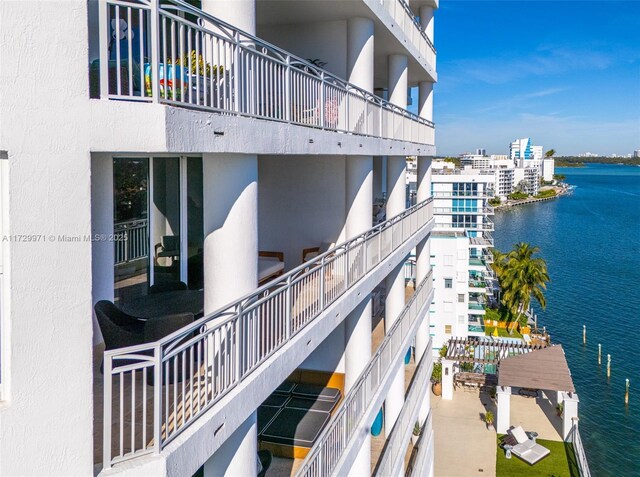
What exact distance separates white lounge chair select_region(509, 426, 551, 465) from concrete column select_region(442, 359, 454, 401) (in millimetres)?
5769

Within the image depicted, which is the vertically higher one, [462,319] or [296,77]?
[296,77]

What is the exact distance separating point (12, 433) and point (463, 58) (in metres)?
91.9

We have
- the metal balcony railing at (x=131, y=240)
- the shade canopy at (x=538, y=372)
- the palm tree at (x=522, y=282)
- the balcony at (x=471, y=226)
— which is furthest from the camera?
the balcony at (x=471, y=226)

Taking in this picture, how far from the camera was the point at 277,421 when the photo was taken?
9.63 metres

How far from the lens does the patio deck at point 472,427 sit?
23.3 m

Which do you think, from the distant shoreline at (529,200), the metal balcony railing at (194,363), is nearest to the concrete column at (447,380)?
the metal balcony railing at (194,363)

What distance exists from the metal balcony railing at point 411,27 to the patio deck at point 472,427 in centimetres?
1537

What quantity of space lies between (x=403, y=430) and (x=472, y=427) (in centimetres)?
1675

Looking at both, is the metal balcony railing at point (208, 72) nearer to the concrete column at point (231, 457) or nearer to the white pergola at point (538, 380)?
the concrete column at point (231, 457)

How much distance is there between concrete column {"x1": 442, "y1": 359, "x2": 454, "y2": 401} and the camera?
3119cm

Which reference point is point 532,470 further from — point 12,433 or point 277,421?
point 12,433

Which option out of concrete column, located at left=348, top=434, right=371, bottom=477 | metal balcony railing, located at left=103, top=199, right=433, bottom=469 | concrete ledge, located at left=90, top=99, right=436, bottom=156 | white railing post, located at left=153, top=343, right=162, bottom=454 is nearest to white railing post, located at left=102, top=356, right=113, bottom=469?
metal balcony railing, located at left=103, top=199, right=433, bottom=469

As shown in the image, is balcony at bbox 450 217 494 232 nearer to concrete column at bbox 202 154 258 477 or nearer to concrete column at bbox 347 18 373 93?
concrete column at bbox 347 18 373 93

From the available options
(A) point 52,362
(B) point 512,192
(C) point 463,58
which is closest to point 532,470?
(A) point 52,362
